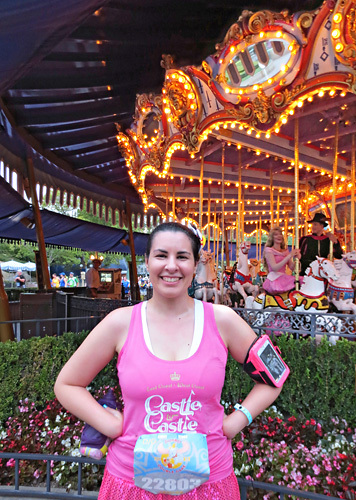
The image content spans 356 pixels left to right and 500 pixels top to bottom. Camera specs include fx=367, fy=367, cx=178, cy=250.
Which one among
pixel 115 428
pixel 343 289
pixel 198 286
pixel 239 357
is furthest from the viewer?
pixel 198 286

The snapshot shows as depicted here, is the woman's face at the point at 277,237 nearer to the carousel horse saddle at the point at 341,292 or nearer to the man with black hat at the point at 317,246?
the man with black hat at the point at 317,246

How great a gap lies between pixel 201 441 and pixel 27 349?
12.6 ft

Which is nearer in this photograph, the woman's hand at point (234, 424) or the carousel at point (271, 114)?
the woman's hand at point (234, 424)

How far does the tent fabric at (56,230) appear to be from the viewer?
369 inches

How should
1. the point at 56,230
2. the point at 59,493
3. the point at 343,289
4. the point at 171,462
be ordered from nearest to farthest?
the point at 171,462
the point at 59,493
the point at 343,289
the point at 56,230

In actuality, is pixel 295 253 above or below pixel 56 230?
below

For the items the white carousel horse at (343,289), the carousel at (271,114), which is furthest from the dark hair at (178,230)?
the white carousel horse at (343,289)

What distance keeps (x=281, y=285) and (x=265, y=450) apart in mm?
2616

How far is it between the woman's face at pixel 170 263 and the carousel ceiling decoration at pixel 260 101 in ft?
13.5

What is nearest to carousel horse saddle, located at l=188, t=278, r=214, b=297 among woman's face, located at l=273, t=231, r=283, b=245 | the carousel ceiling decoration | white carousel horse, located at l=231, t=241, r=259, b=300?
white carousel horse, located at l=231, t=241, r=259, b=300

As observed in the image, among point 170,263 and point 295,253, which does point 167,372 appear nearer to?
point 170,263

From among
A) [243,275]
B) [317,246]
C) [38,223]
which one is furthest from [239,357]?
[38,223]

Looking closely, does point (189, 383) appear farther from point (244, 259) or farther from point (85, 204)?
point (85, 204)

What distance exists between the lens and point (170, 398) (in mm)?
1123
